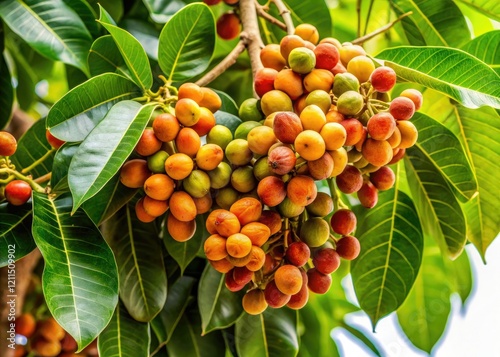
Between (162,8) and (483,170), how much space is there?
68 cm

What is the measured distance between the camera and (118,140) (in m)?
0.80

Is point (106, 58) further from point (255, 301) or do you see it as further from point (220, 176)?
point (255, 301)

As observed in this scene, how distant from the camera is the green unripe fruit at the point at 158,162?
0.84 metres

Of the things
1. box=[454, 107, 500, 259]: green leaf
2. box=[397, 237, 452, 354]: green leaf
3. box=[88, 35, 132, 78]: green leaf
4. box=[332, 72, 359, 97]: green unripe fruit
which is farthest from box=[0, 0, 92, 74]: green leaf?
box=[397, 237, 452, 354]: green leaf

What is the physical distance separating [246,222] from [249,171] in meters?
0.08

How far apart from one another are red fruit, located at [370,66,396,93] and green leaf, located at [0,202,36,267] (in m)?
0.57

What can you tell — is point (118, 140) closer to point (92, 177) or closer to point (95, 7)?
point (92, 177)

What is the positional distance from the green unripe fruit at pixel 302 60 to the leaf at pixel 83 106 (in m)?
0.27

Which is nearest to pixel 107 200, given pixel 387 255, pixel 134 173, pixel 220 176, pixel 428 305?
pixel 134 173

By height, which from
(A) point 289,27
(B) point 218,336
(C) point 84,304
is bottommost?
(B) point 218,336

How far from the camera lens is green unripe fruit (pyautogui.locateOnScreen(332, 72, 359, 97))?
83cm

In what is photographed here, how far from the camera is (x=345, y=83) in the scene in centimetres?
83

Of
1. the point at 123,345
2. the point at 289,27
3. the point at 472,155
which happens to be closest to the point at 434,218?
the point at 472,155

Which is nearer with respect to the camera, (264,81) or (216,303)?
(264,81)
